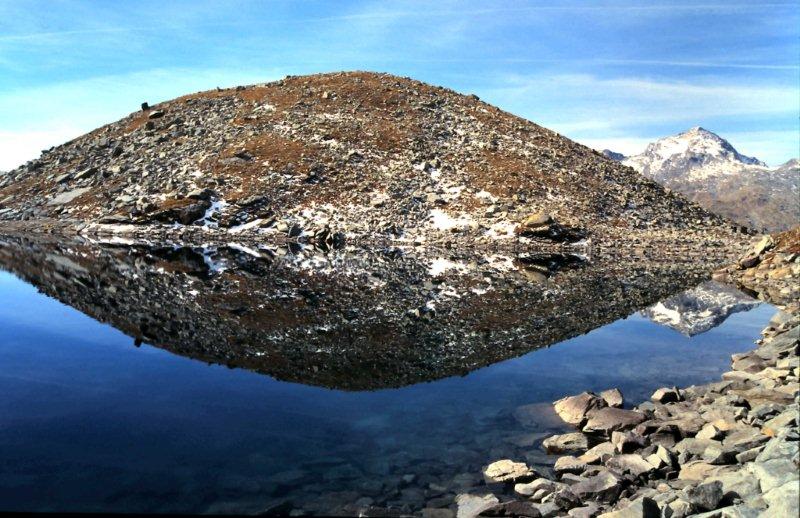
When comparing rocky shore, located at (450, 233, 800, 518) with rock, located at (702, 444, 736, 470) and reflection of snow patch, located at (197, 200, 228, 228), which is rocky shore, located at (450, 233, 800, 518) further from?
reflection of snow patch, located at (197, 200, 228, 228)

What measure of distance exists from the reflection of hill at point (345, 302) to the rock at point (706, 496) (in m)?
10.4

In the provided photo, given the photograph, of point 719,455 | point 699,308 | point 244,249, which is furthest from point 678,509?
point 244,249

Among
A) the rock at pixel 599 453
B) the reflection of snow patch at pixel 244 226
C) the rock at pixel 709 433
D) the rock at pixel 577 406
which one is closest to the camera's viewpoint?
the rock at pixel 599 453

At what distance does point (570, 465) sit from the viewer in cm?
1280

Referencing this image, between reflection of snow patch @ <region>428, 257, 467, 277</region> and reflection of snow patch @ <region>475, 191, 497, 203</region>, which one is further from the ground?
reflection of snow patch @ <region>475, 191, 497, 203</region>

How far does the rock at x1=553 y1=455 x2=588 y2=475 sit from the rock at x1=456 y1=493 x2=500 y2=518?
236 cm

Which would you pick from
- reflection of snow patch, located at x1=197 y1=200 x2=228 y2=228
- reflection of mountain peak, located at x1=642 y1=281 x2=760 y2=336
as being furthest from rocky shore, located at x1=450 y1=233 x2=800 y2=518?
reflection of snow patch, located at x1=197 y1=200 x2=228 y2=228

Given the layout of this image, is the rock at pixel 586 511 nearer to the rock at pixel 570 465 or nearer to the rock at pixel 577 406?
the rock at pixel 570 465

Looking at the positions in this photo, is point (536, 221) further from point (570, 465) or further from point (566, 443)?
point (570, 465)

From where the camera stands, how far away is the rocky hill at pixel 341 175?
68875 millimetres

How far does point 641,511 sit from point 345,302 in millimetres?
23099

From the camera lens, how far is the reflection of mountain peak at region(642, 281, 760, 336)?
28875 mm

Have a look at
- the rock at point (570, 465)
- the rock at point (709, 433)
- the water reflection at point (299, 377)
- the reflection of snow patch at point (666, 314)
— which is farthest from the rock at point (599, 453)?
the reflection of snow patch at point (666, 314)

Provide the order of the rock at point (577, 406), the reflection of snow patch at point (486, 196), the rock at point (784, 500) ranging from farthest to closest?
the reflection of snow patch at point (486, 196)
the rock at point (577, 406)
the rock at point (784, 500)
